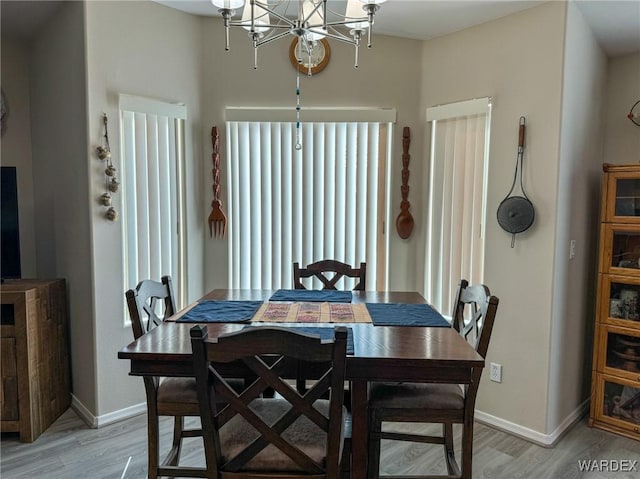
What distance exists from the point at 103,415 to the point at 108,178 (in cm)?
146

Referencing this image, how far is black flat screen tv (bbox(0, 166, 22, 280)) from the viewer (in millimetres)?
2504

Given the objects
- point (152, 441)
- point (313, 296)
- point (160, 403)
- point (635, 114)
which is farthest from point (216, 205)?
point (635, 114)

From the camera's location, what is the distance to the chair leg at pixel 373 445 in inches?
69.9

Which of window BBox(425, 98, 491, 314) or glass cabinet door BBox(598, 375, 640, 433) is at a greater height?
window BBox(425, 98, 491, 314)

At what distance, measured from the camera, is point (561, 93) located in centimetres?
234

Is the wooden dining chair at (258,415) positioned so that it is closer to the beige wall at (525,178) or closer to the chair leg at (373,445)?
the chair leg at (373,445)

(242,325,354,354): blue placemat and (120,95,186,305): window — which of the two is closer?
(242,325,354,354): blue placemat

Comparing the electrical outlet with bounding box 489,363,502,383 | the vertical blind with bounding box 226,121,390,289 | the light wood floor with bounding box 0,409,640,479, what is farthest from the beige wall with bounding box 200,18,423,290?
the light wood floor with bounding box 0,409,640,479

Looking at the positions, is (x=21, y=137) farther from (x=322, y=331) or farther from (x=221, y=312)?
(x=322, y=331)

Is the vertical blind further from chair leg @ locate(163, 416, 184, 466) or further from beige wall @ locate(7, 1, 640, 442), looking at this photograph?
chair leg @ locate(163, 416, 184, 466)

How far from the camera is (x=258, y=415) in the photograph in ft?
4.57

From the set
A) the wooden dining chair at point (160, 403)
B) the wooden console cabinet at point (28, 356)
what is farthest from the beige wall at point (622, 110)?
the wooden console cabinet at point (28, 356)

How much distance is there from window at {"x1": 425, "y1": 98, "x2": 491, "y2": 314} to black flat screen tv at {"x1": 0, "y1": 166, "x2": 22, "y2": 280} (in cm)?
267

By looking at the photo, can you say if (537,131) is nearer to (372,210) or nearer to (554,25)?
(554,25)
